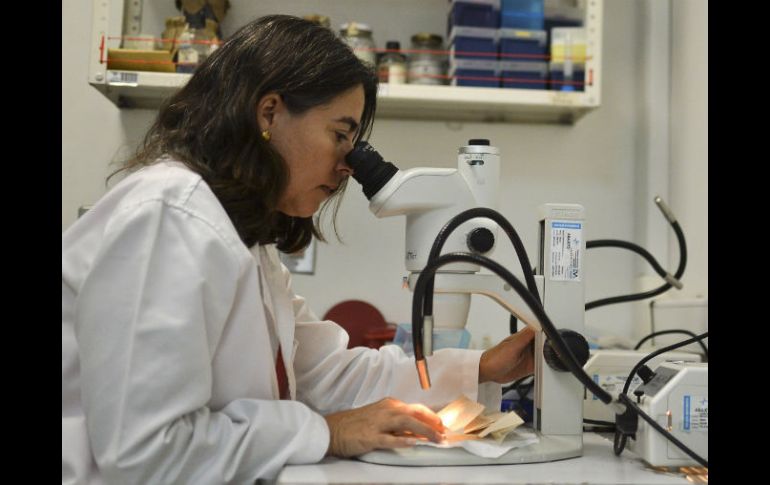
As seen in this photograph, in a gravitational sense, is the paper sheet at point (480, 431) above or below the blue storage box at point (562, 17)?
below

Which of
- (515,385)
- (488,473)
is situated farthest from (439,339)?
(488,473)

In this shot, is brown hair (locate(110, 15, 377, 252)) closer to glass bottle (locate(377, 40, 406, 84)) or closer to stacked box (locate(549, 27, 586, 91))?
glass bottle (locate(377, 40, 406, 84))

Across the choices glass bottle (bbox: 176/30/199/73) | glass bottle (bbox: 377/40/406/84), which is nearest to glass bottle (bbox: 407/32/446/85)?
glass bottle (bbox: 377/40/406/84)

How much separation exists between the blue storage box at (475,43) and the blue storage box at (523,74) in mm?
47

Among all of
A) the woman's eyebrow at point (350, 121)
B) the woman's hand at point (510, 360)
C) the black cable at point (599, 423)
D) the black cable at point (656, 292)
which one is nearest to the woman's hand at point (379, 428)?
the woman's hand at point (510, 360)

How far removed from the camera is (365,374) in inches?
54.4

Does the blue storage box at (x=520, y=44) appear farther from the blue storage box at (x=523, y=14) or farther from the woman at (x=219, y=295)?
the woman at (x=219, y=295)

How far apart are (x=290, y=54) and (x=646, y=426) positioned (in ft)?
2.50

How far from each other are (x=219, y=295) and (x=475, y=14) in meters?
1.34

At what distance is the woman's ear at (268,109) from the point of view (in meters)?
1.17

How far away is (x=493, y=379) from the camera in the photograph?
129cm

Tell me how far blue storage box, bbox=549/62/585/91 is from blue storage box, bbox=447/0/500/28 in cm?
20

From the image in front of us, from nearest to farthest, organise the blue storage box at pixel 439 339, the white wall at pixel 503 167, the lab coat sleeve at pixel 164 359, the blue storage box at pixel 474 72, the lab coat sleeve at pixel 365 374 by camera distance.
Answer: the lab coat sleeve at pixel 164 359, the lab coat sleeve at pixel 365 374, the blue storage box at pixel 439 339, the blue storage box at pixel 474 72, the white wall at pixel 503 167

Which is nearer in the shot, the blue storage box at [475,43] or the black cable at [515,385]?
the black cable at [515,385]
